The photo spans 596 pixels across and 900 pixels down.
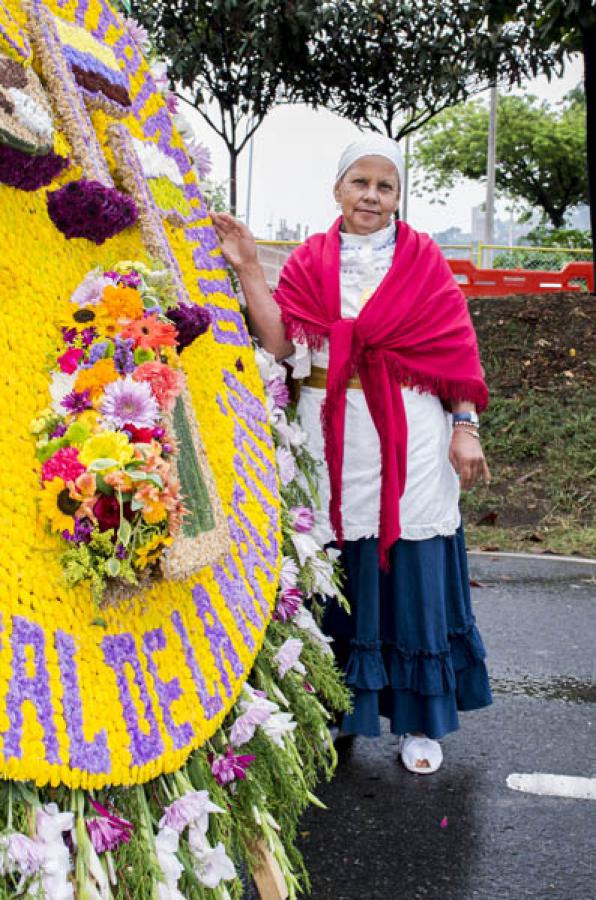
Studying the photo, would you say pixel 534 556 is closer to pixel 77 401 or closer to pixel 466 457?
pixel 466 457

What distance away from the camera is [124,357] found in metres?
1.77

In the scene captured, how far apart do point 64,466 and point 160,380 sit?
0.25 meters

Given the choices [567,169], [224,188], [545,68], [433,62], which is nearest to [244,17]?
[433,62]

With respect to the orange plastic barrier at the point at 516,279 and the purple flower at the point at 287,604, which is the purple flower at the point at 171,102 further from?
the orange plastic barrier at the point at 516,279

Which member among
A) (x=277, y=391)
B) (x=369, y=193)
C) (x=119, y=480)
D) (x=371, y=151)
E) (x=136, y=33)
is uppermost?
(x=136, y=33)

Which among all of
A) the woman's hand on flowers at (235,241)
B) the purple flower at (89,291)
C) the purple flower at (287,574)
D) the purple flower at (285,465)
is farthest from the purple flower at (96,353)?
the woman's hand on flowers at (235,241)

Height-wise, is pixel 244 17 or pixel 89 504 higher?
pixel 244 17

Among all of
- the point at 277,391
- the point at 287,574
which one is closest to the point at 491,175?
the point at 277,391

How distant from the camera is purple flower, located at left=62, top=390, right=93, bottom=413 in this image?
5.57 feet

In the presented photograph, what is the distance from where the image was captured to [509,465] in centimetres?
757

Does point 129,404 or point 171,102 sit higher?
point 171,102

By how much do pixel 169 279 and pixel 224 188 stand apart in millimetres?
848

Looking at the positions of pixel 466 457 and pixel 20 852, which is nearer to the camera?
pixel 20 852

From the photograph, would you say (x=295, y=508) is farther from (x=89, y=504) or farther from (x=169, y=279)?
(x=89, y=504)
